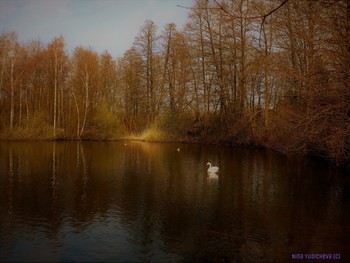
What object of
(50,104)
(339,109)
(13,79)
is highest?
(13,79)

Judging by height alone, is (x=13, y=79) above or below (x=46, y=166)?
above

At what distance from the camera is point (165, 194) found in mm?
13531

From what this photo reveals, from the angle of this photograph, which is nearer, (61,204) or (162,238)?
(162,238)

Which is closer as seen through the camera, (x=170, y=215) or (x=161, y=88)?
(x=170, y=215)

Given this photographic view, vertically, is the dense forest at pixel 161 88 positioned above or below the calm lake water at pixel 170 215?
above

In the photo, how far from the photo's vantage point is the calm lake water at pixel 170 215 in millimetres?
8172

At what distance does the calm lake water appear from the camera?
8.17 meters

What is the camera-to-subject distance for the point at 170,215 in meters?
10.8

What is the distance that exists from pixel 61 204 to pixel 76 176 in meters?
5.35

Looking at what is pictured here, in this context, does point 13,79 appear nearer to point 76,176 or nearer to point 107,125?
point 107,125

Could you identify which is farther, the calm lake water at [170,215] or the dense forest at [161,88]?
the dense forest at [161,88]

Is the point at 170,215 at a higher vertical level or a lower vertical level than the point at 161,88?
lower

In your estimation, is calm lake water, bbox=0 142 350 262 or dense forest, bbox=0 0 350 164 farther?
dense forest, bbox=0 0 350 164

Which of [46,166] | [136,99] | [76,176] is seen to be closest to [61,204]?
[76,176]
